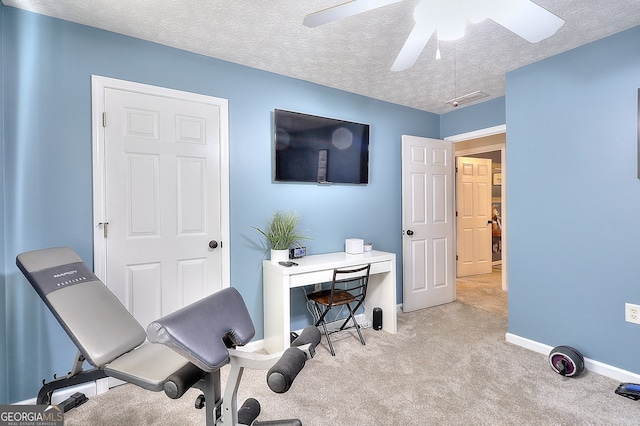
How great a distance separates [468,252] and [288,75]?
4.48 metres

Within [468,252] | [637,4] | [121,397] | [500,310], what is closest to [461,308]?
[500,310]

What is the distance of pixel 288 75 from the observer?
2.96 meters

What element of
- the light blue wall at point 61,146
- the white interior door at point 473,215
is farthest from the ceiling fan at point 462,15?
the white interior door at point 473,215

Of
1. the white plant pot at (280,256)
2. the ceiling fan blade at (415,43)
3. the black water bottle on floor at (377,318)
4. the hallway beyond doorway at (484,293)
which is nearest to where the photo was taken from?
the ceiling fan blade at (415,43)

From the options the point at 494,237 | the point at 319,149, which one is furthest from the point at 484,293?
the point at 319,149

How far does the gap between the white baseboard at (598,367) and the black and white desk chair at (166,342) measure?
7.63 feet

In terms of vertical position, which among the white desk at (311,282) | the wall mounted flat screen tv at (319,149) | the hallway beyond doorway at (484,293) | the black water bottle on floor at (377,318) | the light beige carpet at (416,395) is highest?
the wall mounted flat screen tv at (319,149)

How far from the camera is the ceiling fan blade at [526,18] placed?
1.31m

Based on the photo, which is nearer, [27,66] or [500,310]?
[27,66]

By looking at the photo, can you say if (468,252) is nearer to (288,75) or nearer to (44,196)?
(288,75)

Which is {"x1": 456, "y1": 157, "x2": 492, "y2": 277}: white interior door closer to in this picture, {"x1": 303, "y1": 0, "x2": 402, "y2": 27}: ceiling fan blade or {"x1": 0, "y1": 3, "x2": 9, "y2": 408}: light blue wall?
{"x1": 303, "y1": 0, "x2": 402, "y2": 27}: ceiling fan blade

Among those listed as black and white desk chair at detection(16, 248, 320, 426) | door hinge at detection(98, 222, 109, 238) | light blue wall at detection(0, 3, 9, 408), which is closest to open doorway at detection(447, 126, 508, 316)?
black and white desk chair at detection(16, 248, 320, 426)

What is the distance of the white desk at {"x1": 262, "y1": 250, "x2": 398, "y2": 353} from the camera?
2533 millimetres

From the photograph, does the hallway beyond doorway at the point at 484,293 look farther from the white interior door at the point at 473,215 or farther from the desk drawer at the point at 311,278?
the desk drawer at the point at 311,278
